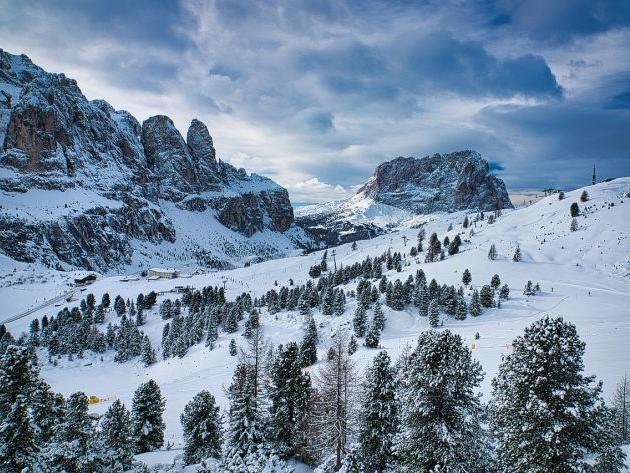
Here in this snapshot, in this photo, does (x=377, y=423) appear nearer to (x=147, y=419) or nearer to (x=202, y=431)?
(x=202, y=431)

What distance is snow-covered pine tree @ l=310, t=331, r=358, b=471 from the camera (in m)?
24.8

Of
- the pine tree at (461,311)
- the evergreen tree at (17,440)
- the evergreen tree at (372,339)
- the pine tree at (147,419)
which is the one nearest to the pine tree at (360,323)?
the evergreen tree at (372,339)

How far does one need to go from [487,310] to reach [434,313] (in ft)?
48.1

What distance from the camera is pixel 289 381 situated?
29141 millimetres

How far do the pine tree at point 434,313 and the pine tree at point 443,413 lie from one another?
65.7 metres

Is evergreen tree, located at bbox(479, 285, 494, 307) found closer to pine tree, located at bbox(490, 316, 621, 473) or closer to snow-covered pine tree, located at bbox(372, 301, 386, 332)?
snow-covered pine tree, located at bbox(372, 301, 386, 332)

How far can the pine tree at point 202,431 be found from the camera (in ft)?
107

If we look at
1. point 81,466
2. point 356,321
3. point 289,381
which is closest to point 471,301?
point 356,321

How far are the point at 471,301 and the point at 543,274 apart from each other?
127 feet

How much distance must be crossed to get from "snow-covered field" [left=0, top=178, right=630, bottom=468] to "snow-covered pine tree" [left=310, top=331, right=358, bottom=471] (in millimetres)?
14599

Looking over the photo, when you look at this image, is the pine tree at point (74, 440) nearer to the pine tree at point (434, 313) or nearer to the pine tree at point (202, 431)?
the pine tree at point (202, 431)

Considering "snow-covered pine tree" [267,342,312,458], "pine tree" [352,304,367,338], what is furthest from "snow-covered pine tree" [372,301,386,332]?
"snow-covered pine tree" [267,342,312,458]

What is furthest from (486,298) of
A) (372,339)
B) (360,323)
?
(372,339)

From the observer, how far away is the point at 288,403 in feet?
95.3
